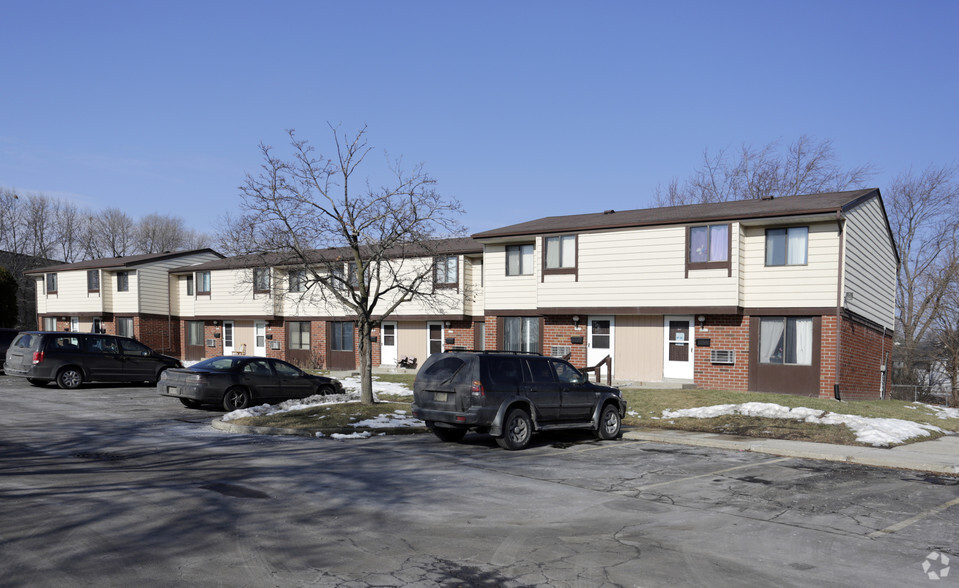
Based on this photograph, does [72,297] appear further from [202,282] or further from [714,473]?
[714,473]

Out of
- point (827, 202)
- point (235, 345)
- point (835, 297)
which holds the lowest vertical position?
point (235, 345)

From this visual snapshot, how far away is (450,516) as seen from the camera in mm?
7484

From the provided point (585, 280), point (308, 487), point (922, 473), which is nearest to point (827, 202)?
point (585, 280)

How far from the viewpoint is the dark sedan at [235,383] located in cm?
1694

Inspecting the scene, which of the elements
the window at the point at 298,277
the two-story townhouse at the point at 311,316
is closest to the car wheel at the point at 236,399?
the window at the point at 298,277

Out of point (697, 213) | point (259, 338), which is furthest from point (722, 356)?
point (259, 338)

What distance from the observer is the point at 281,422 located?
47.6 feet

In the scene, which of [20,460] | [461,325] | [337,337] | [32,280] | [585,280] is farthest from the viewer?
[32,280]

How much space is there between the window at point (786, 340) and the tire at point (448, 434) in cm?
1276

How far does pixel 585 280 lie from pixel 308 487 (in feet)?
56.8

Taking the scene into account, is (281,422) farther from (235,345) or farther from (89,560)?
(235,345)

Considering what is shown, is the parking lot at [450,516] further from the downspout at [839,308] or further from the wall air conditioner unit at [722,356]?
the wall air conditioner unit at [722,356]

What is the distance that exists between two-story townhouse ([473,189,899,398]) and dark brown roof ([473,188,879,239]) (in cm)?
6

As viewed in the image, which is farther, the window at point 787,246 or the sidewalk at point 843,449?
the window at point 787,246
